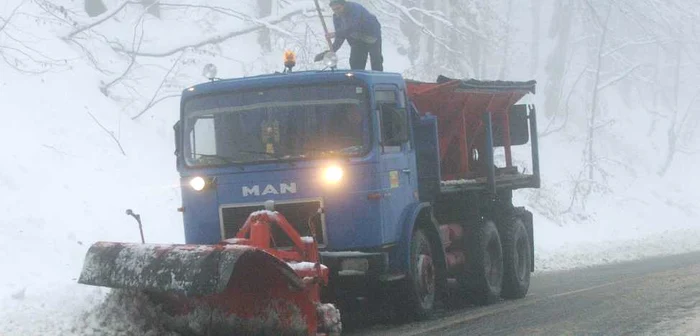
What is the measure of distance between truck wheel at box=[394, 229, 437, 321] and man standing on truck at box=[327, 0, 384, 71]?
2.58 m

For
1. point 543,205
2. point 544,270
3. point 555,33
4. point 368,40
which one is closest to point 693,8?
point 555,33

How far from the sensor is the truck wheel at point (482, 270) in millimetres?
12203

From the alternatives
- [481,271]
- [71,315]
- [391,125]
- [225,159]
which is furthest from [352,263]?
[481,271]

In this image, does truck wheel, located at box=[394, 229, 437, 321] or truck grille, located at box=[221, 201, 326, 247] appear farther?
truck wheel, located at box=[394, 229, 437, 321]

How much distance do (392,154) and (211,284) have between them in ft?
9.53

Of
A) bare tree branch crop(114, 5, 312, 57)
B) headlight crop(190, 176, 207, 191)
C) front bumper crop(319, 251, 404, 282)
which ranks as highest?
bare tree branch crop(114, 5, 312, 57)

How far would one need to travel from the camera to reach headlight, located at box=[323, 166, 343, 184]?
9.19 metres

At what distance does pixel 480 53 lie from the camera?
37.5m

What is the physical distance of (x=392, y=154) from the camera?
384 inches

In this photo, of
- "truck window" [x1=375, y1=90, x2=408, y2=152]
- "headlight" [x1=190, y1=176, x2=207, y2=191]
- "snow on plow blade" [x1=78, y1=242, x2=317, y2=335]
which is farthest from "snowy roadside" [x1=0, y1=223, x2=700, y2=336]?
"truck window" [x1=375, y1=90, x2=408, y2=152]

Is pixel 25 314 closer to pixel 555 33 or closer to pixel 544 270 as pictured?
pixel 544 270

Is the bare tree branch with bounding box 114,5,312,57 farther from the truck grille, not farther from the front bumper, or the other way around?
the front bumper

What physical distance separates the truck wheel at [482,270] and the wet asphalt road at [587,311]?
0.81 ft

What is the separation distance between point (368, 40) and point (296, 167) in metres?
3.26
